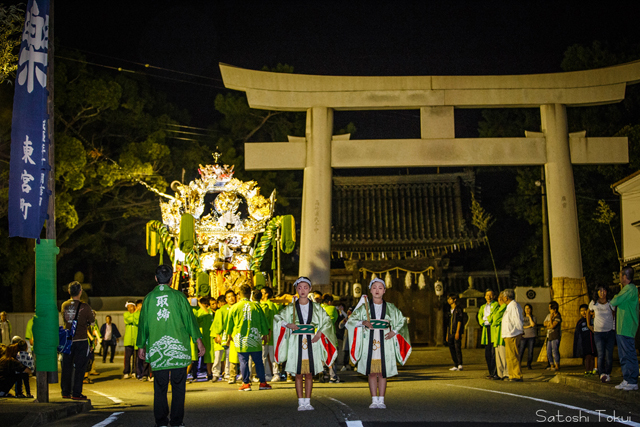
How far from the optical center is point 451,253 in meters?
23.0

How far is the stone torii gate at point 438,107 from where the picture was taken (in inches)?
656

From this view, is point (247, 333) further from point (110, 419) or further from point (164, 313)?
point (164, 313)

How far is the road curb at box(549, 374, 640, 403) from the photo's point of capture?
30.8ft

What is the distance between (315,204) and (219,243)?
387 cm

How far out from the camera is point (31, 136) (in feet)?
30.1

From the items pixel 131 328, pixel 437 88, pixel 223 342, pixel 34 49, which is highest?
pixel 437 88

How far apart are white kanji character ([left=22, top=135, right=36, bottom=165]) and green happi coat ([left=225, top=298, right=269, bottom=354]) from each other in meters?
4.25

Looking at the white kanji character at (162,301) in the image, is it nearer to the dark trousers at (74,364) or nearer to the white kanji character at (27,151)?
the white kanji character at (27,151)

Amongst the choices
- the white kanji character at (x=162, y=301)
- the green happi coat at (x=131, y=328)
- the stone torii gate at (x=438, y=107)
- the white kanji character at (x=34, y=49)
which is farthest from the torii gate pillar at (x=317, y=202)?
the white kanji character at (x=162, y=301)

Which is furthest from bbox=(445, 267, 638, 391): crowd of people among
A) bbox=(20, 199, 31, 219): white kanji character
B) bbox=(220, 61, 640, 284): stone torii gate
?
bbox=(20, 199, 31, 219): white kanji character

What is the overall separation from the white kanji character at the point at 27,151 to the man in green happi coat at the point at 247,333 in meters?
4.24

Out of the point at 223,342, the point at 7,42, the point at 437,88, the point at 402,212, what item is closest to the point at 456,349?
the point at 223,342

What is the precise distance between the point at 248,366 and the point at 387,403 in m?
3.32

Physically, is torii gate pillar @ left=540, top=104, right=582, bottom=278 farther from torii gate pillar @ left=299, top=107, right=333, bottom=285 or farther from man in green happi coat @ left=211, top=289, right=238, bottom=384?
man in green happi coat @ left=211, top=289, right=238, bottom=384
